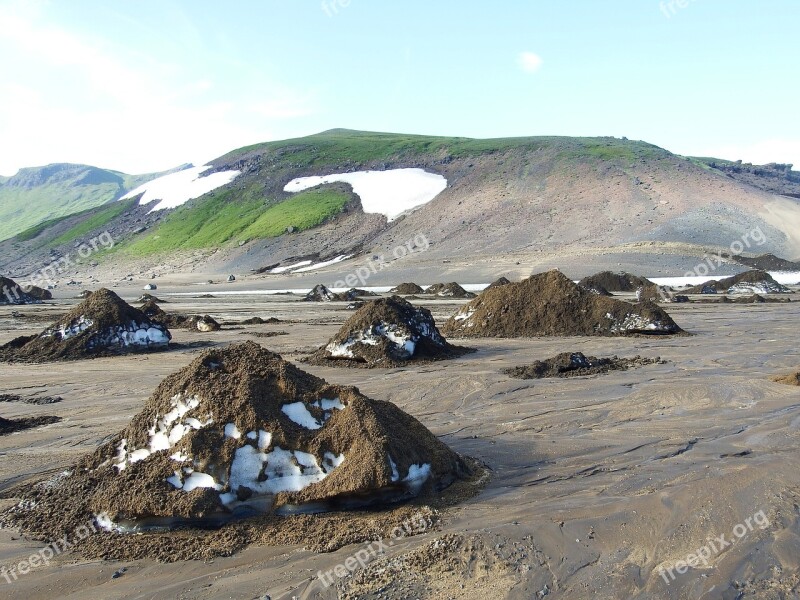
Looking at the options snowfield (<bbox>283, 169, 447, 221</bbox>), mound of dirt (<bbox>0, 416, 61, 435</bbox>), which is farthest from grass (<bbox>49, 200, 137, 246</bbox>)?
mound of dirt (<bbox>0, 416, 61, 435</bbox>)

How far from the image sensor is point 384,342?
44.4ft

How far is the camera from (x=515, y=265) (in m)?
49.8

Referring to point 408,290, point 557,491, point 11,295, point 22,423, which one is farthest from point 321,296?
point 557,491

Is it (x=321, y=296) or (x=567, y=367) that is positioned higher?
(x=321, y=296)

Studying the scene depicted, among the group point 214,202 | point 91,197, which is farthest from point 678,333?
point 91,197

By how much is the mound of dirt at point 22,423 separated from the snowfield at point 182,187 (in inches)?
3226

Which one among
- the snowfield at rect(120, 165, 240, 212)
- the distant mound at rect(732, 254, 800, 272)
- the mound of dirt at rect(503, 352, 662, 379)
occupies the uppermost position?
the snowfield at rect(120, 165, 240, 212)

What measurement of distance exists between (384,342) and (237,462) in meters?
8.23

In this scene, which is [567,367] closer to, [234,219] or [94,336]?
[94,336]

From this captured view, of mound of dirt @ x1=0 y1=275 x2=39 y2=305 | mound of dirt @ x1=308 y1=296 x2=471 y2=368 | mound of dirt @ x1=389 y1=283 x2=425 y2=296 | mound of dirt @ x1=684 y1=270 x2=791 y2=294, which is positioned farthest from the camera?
mound of dirt @ x1=389 y1=283 x2=425 y2=296

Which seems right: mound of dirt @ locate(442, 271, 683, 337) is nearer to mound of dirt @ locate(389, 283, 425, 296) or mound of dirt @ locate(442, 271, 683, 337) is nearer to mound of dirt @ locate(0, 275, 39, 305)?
mound of dirt @ locate(389, 283, 425, 296)

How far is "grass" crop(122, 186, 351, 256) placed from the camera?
7231 centimetres

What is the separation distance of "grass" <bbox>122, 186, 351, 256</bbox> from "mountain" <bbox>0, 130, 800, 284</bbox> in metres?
0.24

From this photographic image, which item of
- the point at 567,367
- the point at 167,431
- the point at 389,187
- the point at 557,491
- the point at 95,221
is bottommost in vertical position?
the point at 557,491
